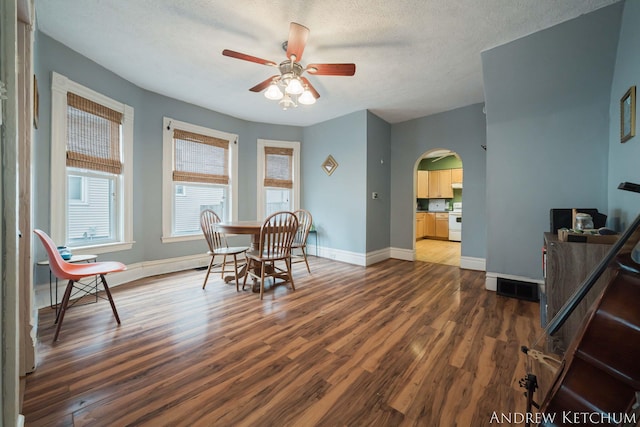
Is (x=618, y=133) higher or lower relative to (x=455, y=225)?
higher

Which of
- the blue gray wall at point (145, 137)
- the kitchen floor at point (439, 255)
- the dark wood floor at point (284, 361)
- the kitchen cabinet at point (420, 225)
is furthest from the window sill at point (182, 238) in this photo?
the kitchen cabinet at point (420, 225)

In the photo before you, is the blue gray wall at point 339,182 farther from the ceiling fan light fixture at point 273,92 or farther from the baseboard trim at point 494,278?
the ceiling fan light fixture at point 273,92

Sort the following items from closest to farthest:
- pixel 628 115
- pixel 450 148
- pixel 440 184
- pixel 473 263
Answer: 1. pixel 628 115
2. pixel 473 263
3. pixel 450 148
4. pixel 440 184

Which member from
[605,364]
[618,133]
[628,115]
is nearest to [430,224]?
[618,133]

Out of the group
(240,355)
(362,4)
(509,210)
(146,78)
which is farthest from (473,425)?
(146,78)

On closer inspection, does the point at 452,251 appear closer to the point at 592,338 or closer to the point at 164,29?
the point at 592,338

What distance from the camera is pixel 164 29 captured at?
7.03 ft

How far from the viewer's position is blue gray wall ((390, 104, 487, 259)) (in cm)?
377

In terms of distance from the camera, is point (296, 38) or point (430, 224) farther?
point (430, 224)

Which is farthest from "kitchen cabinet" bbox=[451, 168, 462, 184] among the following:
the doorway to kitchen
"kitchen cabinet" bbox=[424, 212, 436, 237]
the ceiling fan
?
the ceiling fan

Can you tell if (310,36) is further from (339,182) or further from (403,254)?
(403,254)

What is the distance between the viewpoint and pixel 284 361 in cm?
152

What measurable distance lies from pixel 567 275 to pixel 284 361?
198 centimetres

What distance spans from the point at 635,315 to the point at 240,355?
1845mm
